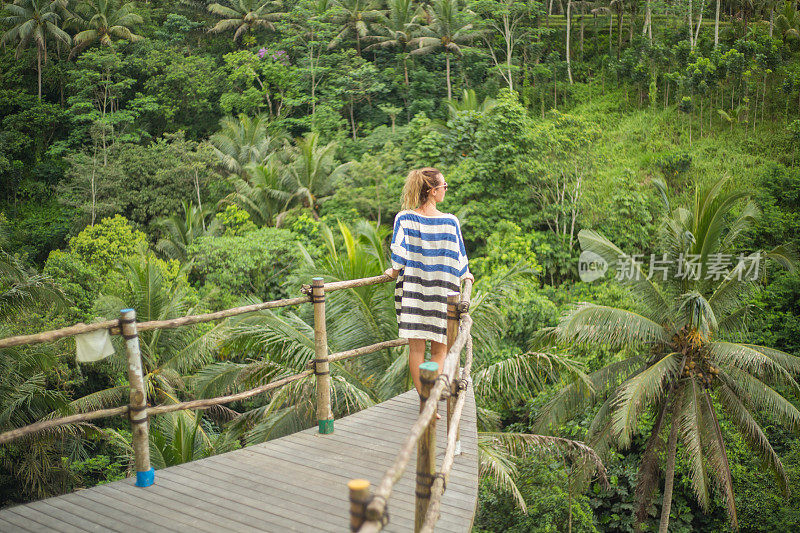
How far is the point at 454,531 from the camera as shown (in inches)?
105

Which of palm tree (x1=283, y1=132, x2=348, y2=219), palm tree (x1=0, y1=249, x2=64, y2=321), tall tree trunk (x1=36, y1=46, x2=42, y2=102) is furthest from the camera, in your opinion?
tall tree trunk (x1=36, y1=46, x2=42, y2=102)

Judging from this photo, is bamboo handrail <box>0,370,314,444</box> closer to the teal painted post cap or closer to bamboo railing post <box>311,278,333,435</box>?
bamboo railing post <box>311,278,333,435</box>

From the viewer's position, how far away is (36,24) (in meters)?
25.2

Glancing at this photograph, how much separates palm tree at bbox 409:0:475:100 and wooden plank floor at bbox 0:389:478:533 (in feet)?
62.3

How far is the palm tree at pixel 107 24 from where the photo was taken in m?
24.7

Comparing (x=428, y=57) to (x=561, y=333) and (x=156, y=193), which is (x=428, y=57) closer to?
(x=156, y=193)

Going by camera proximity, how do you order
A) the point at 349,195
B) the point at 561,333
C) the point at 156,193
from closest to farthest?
1. the point at 561,333
2. the point at 349,195
3. the point at 156,193

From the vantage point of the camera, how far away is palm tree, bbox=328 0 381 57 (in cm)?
2292

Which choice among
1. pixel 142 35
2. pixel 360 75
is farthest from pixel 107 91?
pixel 360 75

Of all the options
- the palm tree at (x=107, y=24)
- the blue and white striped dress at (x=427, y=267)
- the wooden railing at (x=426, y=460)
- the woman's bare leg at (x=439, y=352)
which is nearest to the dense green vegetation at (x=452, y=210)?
the palm tree at (x=107, y=24)

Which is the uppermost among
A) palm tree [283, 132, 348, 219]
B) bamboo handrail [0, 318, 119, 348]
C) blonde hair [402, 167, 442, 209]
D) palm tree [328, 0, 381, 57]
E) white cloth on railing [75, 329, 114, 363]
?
palm tree [328, 0, 381, 57]

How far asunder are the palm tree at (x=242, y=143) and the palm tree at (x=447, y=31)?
19.0 feet

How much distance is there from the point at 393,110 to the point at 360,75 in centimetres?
246

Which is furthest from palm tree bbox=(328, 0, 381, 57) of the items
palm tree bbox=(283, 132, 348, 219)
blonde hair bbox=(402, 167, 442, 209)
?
blonde hair bbox=(402, 167, 442, 209)
